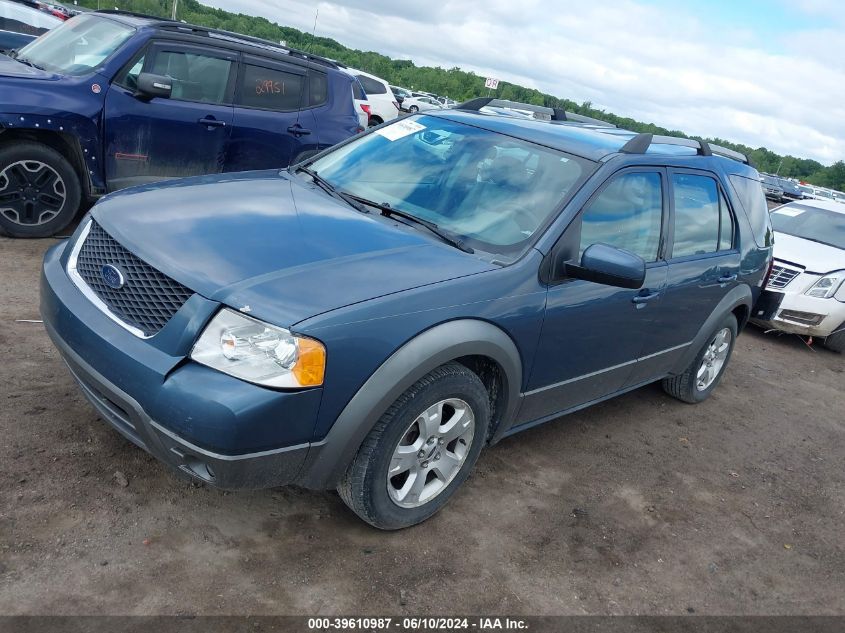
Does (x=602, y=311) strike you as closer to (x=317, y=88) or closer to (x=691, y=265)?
(x=691, y=265)

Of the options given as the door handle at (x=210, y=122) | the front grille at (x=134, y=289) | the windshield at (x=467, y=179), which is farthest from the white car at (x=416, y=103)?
the front grille at (x=134, y=289)

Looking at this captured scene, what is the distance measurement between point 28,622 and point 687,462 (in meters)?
3.60

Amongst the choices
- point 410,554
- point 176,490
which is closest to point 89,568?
point 176,490

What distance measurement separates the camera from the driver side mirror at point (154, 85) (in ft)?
19.3

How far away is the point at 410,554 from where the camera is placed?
3.00m

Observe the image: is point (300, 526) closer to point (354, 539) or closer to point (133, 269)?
point (354, 539)

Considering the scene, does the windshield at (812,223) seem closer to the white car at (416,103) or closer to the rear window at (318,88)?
Result: the rear window at (318,88)

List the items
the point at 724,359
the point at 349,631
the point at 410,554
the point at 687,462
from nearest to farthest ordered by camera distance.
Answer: the point at 349,631, the point at 410,554, the point at 687,462, the point at 724,359

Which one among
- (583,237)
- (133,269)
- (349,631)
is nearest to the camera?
(349,631)

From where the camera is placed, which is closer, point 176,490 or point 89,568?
point 89,568

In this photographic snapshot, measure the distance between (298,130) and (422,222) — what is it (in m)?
4.13

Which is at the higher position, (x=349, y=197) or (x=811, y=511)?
(x=349, y=197)

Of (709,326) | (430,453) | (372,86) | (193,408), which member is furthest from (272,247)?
(372,86)

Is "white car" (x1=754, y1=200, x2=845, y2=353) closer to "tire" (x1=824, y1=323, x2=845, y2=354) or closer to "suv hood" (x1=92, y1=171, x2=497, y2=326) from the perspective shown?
"tire" (x1=824, y1=323, x2=845, y2=354)
